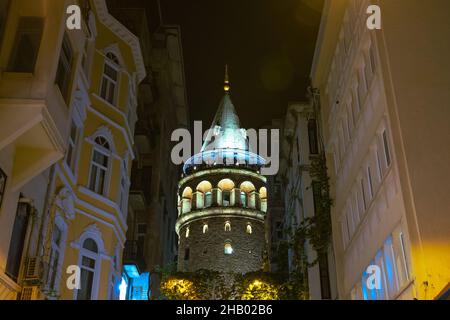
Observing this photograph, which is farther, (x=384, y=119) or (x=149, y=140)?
(x=149, y=140)

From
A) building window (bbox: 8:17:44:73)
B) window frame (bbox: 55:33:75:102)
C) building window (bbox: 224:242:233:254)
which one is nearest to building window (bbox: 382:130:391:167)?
window frame (bbox: 55:33:75:102)

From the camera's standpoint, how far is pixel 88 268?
22281mm

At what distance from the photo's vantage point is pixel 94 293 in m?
22.2

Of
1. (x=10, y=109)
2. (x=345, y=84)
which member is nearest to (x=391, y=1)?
(x=345, y=84)

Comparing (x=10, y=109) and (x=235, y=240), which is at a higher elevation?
(x=235, y=240)

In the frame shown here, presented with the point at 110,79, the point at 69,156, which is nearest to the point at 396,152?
the point at 69,156

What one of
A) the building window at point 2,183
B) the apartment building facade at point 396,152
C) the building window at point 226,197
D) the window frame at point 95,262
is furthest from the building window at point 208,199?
the building window at point 2,183

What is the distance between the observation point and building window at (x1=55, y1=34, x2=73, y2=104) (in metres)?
16.8

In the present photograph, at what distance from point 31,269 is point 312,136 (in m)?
21.9

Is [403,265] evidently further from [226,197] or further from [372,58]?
[226,197]

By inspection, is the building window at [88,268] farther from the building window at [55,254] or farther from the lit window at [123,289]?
the lit window at [123,289]

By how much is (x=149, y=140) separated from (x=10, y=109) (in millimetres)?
27447

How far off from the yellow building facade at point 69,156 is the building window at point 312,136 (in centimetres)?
1102
